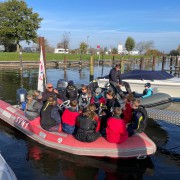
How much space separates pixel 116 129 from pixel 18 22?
1977 inches

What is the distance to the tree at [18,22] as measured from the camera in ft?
168

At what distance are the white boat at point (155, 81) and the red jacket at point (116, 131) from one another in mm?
9232

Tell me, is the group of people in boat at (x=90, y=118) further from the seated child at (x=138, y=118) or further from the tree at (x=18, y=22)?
the tree at (x=18, y=22)

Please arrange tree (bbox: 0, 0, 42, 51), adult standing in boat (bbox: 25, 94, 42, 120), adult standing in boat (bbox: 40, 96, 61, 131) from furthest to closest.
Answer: tree (bbox: 0, 0, 42, 51) → adult standing in boat (bbox: 25, 94, 42, 120) → adult standing in boat (bbox: 40, 96, 61, 131)

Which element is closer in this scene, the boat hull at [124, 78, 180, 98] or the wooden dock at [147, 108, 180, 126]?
the wooden dock at [147, 108, 180, 126]

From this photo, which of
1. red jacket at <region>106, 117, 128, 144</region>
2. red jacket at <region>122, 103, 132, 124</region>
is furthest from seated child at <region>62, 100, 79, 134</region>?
red jacket at <region>122, 103, 132, 124</region>

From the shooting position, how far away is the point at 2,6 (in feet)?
173

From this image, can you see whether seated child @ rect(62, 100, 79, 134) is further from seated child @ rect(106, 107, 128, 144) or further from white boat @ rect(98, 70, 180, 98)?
white boat @ rect(98, 70, 180, 98)

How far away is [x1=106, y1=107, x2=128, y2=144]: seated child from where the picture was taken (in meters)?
6.94

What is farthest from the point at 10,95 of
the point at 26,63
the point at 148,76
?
the point at 26,63

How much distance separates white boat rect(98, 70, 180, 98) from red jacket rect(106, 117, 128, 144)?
9.23 m

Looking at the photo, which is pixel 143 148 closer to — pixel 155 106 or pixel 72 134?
pixel 72 134

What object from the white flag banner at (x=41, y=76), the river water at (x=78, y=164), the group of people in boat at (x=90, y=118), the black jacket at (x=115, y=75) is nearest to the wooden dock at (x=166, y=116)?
the river water at (x=78, y=164)

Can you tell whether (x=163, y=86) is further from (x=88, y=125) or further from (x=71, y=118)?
(x=88, y=125)
